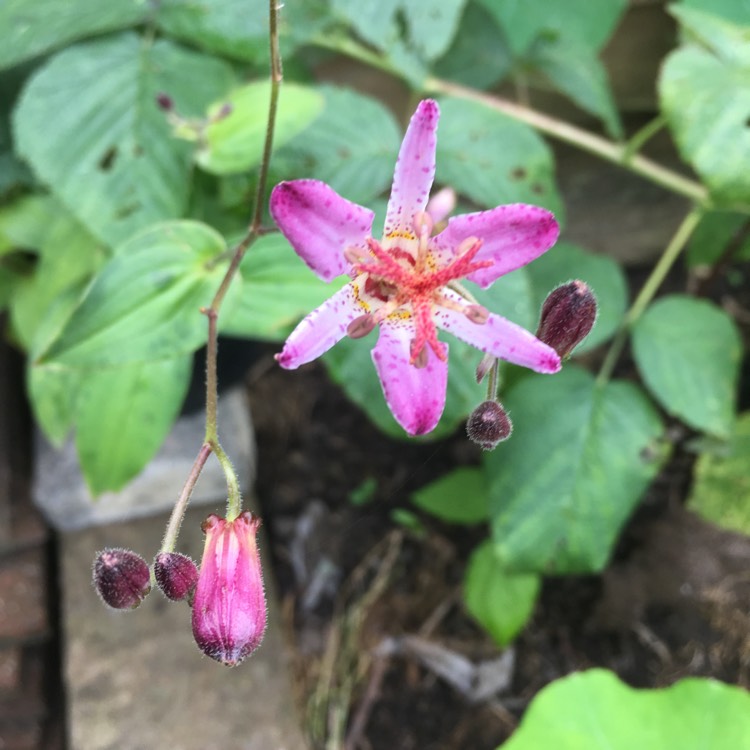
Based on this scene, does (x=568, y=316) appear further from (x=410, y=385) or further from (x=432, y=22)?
(x=432, y=22)

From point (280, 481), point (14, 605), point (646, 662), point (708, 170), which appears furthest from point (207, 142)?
point (646, 662)

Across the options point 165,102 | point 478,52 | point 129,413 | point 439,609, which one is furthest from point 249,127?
point 439,609

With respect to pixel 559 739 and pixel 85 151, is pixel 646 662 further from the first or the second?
pixel 85 151

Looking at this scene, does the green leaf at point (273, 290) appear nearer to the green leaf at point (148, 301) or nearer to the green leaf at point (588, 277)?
the green leaf at point (148, 301)

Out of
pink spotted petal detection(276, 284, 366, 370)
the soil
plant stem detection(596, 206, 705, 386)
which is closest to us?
pink spotted petal detection(276, 284, 366, 370)

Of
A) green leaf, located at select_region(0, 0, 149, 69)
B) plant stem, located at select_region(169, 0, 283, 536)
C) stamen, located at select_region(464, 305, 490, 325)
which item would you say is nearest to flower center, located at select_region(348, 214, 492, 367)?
stamen, located at select_region(464, 305, 490, 325)

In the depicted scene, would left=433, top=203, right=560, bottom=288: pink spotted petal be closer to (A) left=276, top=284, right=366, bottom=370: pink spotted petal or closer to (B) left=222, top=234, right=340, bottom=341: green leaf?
(A) left=276, top=284, right=366, bottom=370: pink spotted petal
